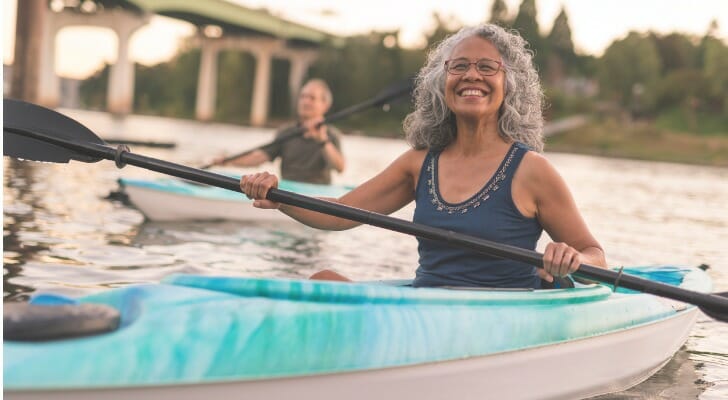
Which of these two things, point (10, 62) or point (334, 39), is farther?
point (334, 39)

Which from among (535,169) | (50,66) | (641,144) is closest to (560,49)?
(641,144)

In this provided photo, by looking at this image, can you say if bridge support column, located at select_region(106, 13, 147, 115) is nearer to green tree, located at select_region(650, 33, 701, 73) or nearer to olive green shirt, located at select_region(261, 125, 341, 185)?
olive green shirt, located at select_region(261, 125, 341, 185)

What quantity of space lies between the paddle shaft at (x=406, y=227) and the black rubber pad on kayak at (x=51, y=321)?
141 cm

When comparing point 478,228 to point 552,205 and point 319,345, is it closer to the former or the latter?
point 552,205

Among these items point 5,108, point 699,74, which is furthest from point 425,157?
point 699,74

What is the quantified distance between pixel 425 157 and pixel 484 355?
0.97 m

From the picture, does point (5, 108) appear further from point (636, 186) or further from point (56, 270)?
point (636, 186)

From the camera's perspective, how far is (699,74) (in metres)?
58.3

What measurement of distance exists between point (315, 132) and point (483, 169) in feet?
18.0

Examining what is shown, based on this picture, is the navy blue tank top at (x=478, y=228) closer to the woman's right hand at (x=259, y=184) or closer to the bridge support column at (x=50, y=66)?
the woman's right hand at (x=259, y=184)

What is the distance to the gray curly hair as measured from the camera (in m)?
3.58

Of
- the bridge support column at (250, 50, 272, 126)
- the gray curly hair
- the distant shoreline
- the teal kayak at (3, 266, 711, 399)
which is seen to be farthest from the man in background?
the bridge support column at (250, 50, 272, 126)

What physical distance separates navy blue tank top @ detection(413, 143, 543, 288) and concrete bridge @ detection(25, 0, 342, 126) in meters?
35.1

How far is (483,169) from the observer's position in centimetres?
350
